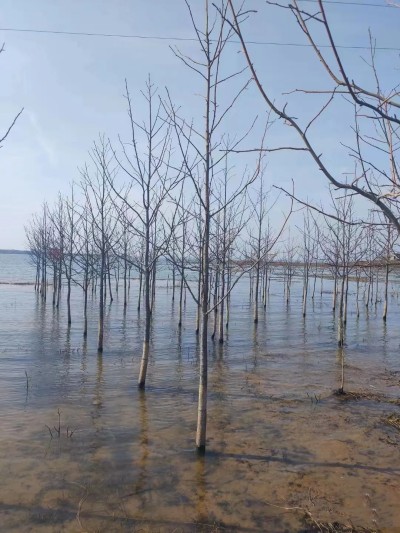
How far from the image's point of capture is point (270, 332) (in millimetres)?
15414

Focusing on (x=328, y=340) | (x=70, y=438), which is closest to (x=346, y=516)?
(x=70, y=438)

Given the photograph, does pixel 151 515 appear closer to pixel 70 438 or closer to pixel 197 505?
pixel 197 505

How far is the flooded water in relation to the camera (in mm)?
3822

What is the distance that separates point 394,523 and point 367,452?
1.49 metres

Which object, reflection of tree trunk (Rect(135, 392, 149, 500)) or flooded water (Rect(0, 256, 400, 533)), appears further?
reflection of tree trunk (Rect(135, 392, 149, 500))

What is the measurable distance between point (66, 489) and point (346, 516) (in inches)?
101

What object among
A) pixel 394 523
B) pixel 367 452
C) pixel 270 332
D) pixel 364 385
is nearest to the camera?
pixel 394 523

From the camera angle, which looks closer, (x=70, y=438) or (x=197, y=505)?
(x=197, y=505)

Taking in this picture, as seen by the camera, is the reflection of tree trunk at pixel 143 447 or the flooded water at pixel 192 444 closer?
the flooded water at pixel 192 444

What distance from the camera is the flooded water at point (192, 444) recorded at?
3.82 meters

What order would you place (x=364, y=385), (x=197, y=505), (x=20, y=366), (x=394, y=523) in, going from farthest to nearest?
(x=20, y=366), (x=364, y=385), (x=197, y=505), (x=394, y=523)

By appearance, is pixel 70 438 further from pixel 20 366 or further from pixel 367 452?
pixel 20 366

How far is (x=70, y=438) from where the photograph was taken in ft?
17.7

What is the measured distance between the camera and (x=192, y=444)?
5.30 m
